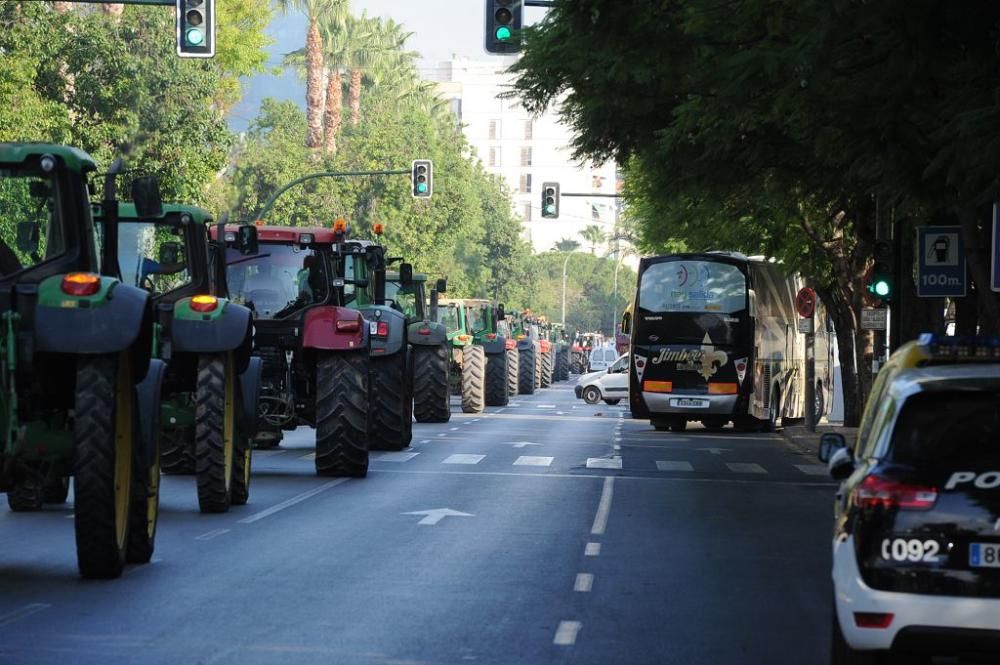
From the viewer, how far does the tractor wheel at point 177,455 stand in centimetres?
2119

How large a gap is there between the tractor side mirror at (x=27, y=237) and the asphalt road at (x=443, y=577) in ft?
6.86

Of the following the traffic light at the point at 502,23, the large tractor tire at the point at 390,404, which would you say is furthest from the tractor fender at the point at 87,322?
the large tractor tire at the point at 390,404

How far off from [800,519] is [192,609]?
8953mm

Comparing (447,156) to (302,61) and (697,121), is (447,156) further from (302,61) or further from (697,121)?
(697,121)

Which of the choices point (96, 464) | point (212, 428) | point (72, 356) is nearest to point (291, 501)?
point (212, 428)

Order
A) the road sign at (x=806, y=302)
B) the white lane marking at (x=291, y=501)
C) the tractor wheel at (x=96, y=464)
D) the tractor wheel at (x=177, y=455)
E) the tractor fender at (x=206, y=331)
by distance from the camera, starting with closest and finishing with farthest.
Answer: the tractor wheel at (x=96, y=464), the tractor fender at (x=206, y=331), the white lane marking at (x=291, y=501), the tractor wheel at (x=177, y=455), the road sign at (x=806, y=302)

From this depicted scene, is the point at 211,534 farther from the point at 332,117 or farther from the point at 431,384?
the point at 332,117

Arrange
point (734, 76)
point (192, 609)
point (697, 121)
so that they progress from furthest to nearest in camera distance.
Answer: point (697, 121)
point (734, 76)
point (192, 609)

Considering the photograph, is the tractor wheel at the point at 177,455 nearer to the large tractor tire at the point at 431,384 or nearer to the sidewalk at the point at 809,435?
the sidewalk at the point at 809,435

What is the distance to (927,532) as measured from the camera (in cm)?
818

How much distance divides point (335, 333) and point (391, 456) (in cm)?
544

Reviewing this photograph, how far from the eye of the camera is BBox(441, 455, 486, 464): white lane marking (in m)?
26.1

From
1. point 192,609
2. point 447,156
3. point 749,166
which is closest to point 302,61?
point 447,156

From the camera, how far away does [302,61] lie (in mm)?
85188
